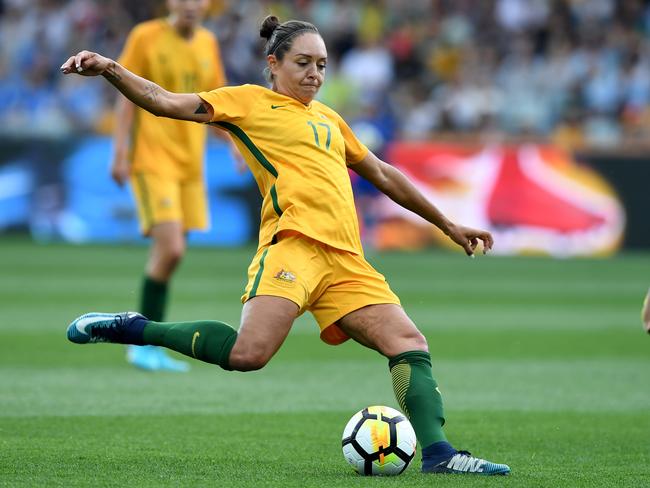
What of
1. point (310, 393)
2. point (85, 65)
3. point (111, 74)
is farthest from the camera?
point (310, 393)

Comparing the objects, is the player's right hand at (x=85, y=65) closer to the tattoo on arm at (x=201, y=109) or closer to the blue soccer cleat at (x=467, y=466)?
the tattoo on arm at (x=201, y=109)

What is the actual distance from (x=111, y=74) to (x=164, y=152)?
3991 mm

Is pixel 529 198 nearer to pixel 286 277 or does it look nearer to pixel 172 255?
pixel 172 255

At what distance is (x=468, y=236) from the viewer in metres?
6.17

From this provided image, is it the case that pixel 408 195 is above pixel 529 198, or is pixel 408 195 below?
below

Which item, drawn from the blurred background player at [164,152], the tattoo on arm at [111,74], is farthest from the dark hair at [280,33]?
the blurred background player at [164,152]

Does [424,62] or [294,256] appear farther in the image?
[424,62]

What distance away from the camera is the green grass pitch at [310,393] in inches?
220

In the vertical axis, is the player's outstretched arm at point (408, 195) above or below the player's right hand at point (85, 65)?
below

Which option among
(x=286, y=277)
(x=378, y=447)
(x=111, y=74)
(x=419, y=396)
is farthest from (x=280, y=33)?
(x=378, y=447)

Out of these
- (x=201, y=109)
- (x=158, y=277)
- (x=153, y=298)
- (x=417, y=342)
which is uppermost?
(x=201, y=109)

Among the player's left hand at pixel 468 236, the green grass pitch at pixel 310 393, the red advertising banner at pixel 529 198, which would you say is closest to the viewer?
the green grass pitch at pixel 310 393

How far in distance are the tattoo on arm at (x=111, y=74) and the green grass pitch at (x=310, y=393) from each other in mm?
1706

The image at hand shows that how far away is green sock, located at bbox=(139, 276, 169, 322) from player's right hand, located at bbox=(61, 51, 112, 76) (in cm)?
408
